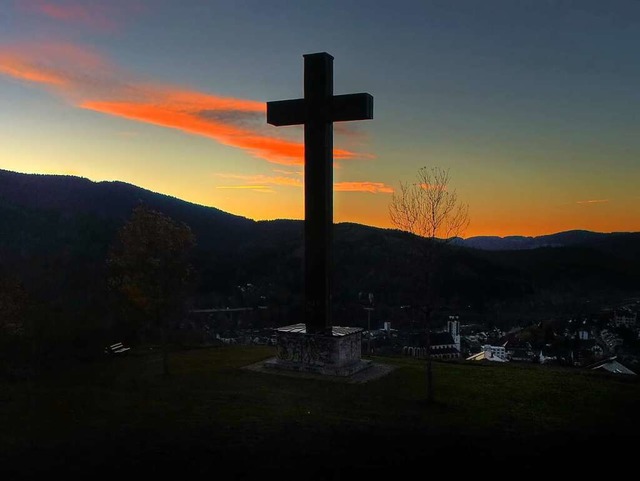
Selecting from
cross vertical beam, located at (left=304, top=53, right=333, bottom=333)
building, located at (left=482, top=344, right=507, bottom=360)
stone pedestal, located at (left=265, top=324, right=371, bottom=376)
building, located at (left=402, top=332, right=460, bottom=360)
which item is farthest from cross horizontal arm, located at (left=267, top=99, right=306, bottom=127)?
building, located at (left=402, top=332, right=460, bottom=360)

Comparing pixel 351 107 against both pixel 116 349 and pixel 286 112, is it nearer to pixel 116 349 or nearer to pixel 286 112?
pixel 286 112

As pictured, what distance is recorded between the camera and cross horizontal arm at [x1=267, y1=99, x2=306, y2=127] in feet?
48.6

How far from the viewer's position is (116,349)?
61.2ft

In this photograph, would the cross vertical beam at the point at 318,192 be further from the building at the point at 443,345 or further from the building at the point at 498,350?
the building at the point at 443,345

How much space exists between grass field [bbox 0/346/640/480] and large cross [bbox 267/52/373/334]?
2.30m

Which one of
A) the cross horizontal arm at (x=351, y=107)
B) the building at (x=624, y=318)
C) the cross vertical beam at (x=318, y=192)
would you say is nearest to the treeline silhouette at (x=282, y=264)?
the building at (x=624, y=318)

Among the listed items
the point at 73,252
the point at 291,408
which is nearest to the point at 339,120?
the point at 291,408

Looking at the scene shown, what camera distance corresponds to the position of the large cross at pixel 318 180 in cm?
1441

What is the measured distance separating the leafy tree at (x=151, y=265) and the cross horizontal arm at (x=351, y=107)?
560 cm

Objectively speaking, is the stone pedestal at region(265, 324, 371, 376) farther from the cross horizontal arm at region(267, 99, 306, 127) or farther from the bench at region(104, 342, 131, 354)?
the bench at region(104, 342, 131, 354)

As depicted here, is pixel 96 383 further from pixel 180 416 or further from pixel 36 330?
pixel 36 330

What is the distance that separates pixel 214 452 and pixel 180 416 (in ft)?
7.89

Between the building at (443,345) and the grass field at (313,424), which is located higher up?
the grass field at (313,424)

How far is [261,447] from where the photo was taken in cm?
779
